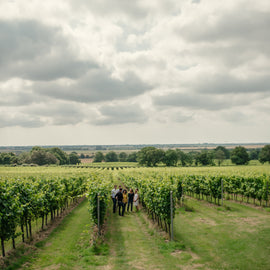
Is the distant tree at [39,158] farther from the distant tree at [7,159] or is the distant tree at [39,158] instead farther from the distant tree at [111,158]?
the distant tree at [111,158]

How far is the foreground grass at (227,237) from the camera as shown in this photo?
812cm

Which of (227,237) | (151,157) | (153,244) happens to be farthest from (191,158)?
(153,244)

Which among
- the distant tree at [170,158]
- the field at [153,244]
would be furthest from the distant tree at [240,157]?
the field at [153,244]

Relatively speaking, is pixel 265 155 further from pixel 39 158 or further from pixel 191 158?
pixel 39 158

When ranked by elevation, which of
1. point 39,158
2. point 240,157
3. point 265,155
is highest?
point 39,158

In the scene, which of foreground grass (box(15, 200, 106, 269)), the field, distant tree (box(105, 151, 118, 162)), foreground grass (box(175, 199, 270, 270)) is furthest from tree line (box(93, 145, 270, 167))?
foreground grass (box(15, 200, 106, 269))

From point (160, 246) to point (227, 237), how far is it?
128 inches

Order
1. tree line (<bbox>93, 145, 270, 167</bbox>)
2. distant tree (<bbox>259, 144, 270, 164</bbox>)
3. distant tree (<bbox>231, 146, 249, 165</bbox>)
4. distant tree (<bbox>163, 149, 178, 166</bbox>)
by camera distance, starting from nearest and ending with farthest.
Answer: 1. distant tree (<bbox>259, 144, 270, 164</bbox>)
2. distant tree (<bbox>231, 146, 249, 165</bbox>)
3. tree line (<bbox>93, 145, 270, 167</bbox>)
4. distant tree (<bbox>163, 149, 178, 166</bbox>)

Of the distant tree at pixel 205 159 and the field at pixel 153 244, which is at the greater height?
the field at pixel 153 244

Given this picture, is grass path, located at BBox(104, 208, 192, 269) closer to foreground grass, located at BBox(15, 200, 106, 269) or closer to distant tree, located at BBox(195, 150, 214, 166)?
foreground grass, located at BBox(15, 200, 106, 269)

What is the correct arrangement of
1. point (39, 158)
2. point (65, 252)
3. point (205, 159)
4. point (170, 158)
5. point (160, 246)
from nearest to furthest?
point (65, 252) → point (160, 246) → point (39, 158) → point (205, 159) → point (170, 158)

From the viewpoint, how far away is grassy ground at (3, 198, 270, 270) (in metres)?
8.05

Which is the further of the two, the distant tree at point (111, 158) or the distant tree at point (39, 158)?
the distant tree at point (111, 158)

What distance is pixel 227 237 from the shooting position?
10672 mm
